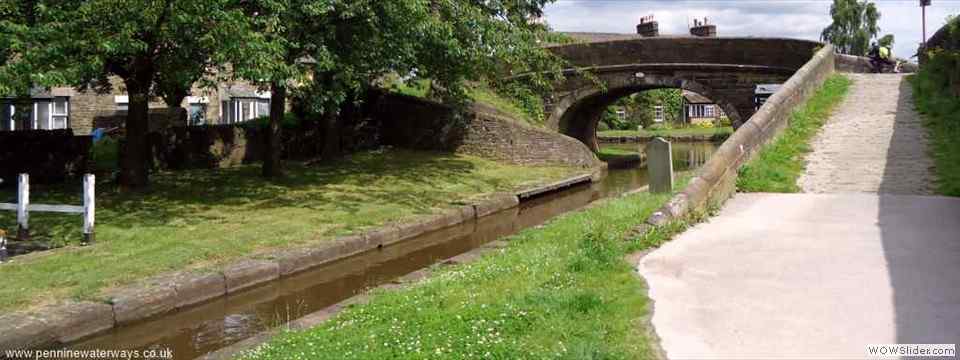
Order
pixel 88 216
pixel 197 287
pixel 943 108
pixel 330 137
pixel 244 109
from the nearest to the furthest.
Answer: pixel 197 287, pixel 88 216, pixel 943 108, pixel 330 137, pixel 244 109

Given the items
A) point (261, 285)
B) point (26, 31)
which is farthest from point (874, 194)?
point (26, 31)

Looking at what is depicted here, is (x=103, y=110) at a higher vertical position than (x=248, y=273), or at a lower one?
higher

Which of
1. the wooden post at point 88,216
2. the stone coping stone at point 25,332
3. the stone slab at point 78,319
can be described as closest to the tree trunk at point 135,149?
the wooden post at point 88,216

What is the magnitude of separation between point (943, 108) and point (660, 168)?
7259 mm

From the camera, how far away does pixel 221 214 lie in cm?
1321

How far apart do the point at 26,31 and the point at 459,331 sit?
7769 millimetres

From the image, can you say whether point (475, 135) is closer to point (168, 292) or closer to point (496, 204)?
point (496, 204)

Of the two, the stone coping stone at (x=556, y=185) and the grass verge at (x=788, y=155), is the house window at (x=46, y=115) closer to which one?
the stone coping stone at (x=556, y=185)

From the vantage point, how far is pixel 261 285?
10.1m

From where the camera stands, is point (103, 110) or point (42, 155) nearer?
point (42, 155)

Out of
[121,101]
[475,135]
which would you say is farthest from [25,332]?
[121,101]

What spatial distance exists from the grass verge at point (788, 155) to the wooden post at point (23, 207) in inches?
360

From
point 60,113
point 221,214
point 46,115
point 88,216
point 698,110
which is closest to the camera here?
point 88,216

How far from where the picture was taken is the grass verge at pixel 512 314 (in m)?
4.90
